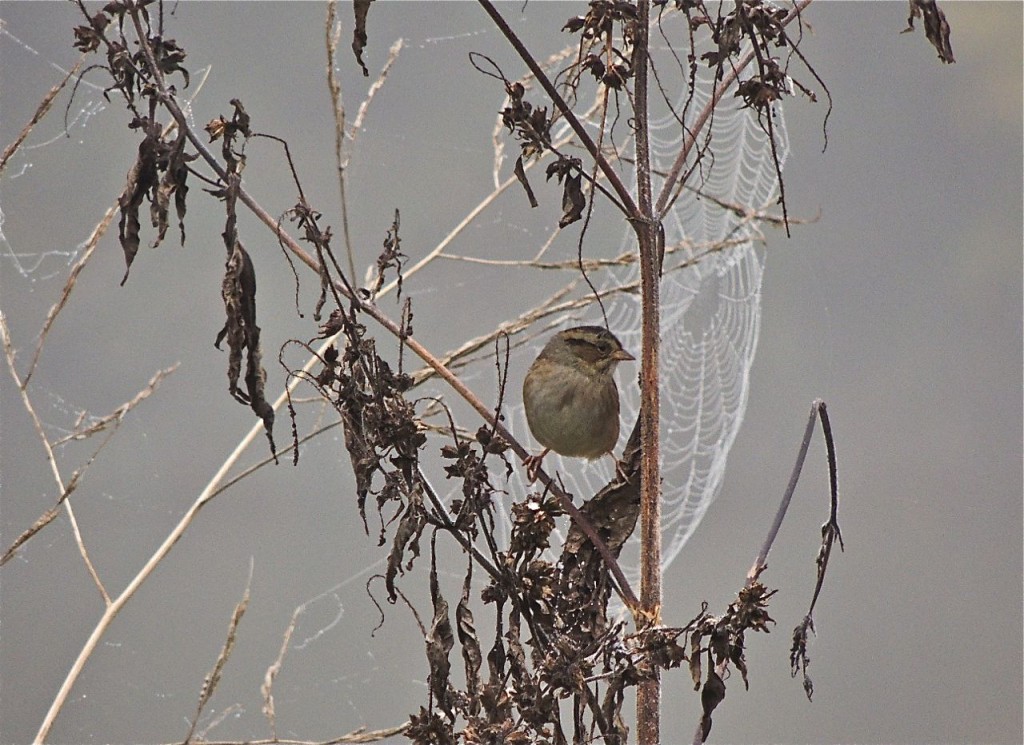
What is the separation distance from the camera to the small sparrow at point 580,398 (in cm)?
221

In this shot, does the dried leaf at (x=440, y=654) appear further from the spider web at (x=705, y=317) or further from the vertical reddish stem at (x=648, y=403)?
the spider web at (x=705, y=317)

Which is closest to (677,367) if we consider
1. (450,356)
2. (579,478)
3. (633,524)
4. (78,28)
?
(579,478)

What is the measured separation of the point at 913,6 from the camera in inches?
41.7

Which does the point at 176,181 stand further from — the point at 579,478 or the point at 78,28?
the point at 579,478

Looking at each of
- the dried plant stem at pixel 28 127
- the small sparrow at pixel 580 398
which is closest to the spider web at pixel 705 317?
the small sparrow at pixel 580 398

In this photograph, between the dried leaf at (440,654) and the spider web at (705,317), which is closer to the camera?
the dried leaf at (440,654)

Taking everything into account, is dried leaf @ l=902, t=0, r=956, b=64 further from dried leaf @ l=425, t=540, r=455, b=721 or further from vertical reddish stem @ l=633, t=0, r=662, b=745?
dried leaf @ l=425, t=540, r=455, b=721

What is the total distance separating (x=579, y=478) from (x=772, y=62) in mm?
3690

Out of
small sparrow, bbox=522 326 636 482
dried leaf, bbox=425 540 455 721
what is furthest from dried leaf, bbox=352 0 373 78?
small sparrow, bbox=522 326 636 482

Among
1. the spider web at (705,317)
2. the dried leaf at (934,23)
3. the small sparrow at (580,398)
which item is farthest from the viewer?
the spider web at (705,317)

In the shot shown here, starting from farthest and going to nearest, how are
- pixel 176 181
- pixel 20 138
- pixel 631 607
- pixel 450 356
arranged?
pixel 450 356, pixel 20 138, pixel 631 607, pixel 176 181

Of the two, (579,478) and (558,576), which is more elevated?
(579,478)

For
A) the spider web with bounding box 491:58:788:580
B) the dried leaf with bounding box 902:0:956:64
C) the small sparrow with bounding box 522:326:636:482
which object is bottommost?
the dried leaf with bounding box 902:0:956:64

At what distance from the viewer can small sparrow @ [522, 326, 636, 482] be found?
2209mm
